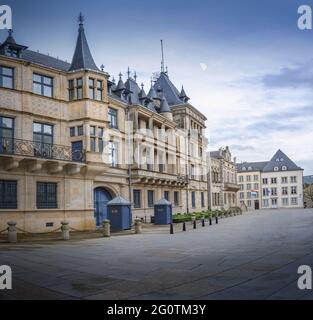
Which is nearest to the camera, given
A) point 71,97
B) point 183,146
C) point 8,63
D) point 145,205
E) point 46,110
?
point 8,63

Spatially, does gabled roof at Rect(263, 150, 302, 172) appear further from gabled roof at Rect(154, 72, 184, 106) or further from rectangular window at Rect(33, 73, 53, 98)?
rectangular window at Rect(33, 73, 53, 98)

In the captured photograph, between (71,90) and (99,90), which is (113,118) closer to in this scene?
(99,90)

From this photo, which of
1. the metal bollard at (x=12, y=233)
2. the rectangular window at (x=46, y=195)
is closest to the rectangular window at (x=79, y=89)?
the rectangular window at (x=46, y=195)

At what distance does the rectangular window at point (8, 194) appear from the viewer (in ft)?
68.6

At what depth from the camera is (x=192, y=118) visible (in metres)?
48.2

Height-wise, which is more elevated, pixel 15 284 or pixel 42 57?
pixel 42 57

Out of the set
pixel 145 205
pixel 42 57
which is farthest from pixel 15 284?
pixel 145 205

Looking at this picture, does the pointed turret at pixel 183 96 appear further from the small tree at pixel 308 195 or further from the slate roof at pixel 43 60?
the small tree at pixel 308 195

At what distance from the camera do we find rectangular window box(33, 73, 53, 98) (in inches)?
936

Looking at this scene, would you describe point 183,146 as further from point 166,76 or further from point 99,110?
point 99,110

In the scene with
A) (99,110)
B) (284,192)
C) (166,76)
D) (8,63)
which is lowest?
(284,192)

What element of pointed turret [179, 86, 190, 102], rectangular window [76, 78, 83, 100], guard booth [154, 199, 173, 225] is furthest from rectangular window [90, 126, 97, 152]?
pointed turret [179, 86, 190, 102]

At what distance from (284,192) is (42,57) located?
79.3 meters

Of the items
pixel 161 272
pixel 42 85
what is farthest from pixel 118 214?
pixel 161 272
